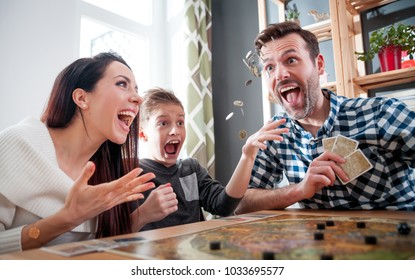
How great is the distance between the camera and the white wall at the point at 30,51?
1.79 m

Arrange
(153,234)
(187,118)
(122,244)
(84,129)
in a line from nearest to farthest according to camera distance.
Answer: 1. (122,244)
2. (153,234)
3. (84,129)
4. (187,118)

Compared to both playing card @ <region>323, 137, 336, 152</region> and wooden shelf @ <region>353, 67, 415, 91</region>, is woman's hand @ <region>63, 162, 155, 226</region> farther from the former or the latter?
wooden shelf @ <region>353, 67, 415, 91</region>

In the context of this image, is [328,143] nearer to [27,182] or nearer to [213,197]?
[213,197]

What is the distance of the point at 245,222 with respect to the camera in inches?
32.7

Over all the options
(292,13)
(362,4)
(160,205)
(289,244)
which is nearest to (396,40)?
(362,4)

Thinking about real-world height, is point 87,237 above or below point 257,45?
below

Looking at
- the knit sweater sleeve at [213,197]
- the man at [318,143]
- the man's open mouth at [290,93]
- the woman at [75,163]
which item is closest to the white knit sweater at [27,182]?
the woman at [75,163]

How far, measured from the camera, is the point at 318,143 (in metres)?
1.33

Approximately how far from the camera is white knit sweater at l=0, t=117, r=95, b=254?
0.84 metres

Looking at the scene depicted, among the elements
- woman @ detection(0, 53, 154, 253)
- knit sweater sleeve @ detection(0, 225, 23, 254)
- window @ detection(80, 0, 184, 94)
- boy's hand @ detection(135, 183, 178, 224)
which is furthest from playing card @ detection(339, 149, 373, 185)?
window @ detection(80, 0, 184, 94)

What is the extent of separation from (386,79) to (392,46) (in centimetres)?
20

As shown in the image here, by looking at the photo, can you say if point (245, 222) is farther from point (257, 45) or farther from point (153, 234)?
point (257, 45)
